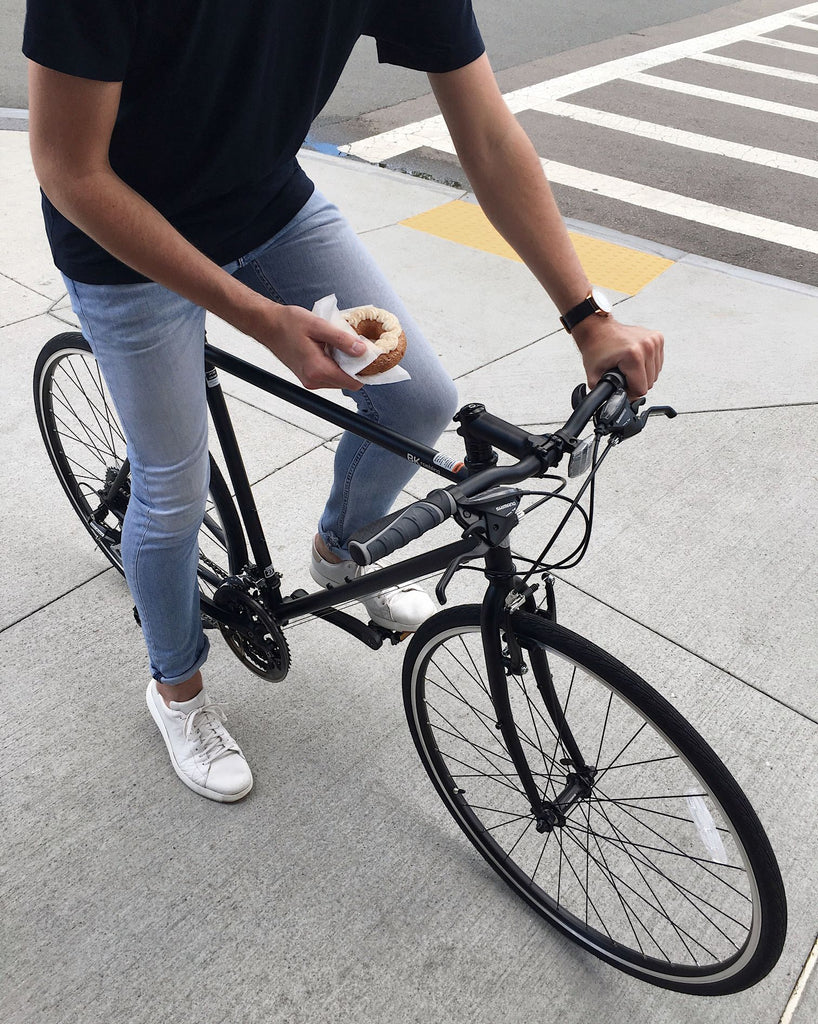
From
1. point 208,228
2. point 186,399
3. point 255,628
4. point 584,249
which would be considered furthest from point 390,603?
point 584,249

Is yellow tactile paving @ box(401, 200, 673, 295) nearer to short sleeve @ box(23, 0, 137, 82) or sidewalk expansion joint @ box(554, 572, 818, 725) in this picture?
sidewalk expansion joint @ box(554, 572, 818, 725)

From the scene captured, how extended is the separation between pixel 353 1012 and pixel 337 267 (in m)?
1.57

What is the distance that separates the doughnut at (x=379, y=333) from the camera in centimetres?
151

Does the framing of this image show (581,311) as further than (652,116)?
No

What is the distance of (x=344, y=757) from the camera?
247 centimetres

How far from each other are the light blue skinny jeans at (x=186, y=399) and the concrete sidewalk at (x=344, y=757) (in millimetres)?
419

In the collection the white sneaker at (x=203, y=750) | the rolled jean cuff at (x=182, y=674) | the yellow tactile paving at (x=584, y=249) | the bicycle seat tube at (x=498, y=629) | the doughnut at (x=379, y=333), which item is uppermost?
the doughnut at (x=379, y=333)

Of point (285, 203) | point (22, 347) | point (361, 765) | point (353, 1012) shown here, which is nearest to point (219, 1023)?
point (353, 1012)

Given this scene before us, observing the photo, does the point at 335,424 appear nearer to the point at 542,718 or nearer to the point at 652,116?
the point at 542,718

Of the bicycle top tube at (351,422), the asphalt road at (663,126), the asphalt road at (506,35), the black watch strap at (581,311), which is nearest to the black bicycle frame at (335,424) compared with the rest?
the bicycle top tube at (351,422)

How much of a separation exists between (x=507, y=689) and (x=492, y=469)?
573mm

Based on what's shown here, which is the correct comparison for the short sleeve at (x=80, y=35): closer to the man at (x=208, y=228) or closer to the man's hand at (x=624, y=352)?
the man at (x=208, y=228)

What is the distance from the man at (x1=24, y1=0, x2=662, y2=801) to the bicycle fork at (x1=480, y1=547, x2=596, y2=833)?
0.44 m

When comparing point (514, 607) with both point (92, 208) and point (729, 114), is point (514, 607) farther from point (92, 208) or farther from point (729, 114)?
point (729, 114)
